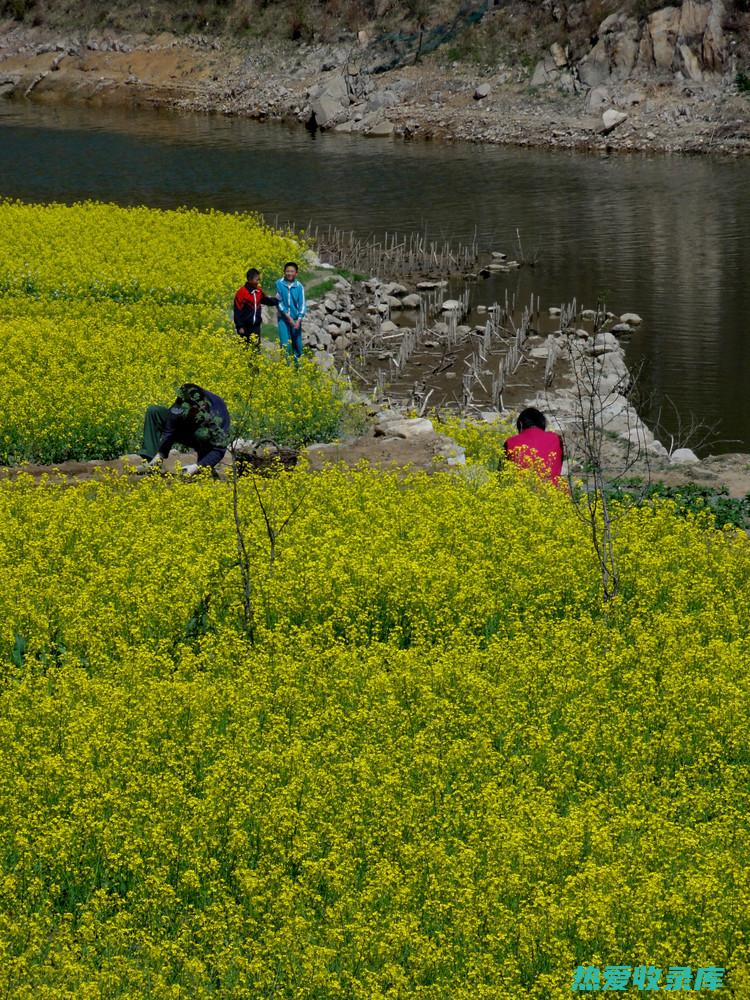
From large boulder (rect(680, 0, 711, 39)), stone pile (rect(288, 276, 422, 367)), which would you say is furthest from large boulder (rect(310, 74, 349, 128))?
stone pile (rect(288, 276, 422, 367))

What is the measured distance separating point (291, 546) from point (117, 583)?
6.40ft

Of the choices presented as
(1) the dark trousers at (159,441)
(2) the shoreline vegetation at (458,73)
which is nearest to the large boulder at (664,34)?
(2) the shoreline vegetation at (458,73)

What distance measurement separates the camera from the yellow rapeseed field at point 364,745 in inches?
323

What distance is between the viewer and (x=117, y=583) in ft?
44.1

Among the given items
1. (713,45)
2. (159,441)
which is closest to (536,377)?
(159,441)

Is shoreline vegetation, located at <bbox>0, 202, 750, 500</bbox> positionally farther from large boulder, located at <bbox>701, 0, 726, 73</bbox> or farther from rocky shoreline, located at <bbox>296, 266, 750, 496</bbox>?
→ large boulder, located at <bbox>701, 0, 726, 73</bbox>

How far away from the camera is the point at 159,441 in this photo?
56.5 feet

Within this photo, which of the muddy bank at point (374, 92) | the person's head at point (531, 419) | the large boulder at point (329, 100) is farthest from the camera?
the large boulder at point (329, 100)

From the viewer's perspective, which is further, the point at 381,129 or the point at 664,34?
the point at 381,129

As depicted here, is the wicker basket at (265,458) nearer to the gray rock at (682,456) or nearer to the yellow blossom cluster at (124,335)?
the yellow blossom cluster at (124,335)

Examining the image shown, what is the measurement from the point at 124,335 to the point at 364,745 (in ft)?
44.5

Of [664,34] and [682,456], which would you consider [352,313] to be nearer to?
[682,456]

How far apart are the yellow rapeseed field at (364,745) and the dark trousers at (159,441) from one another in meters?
0.77

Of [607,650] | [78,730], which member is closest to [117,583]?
[78,730]
